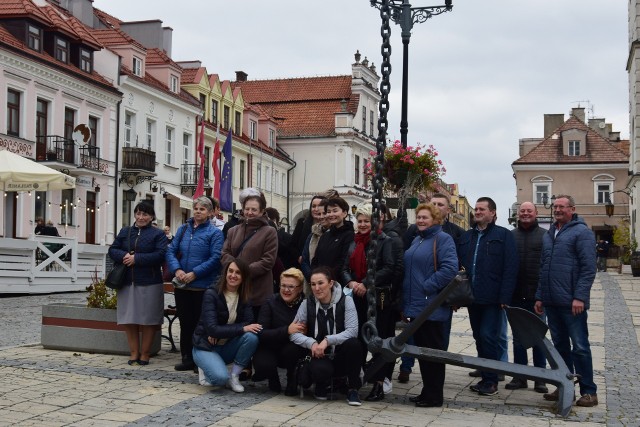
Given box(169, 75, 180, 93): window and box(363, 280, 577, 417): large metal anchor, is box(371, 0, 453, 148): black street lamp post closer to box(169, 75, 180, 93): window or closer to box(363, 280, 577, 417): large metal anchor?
box(363, 280, 577, 417): large metal anchor

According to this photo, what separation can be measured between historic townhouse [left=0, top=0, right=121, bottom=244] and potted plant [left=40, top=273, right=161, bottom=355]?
60.6 ft

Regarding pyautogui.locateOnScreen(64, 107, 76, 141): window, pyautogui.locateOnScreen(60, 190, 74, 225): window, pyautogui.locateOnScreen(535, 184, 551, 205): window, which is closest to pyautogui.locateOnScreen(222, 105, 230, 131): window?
pyautogui.locateOnScreen(64, 107, 76, 141): window

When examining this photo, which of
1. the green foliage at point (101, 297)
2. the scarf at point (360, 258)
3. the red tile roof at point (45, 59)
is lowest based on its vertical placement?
the green foliage at point (101, 297)

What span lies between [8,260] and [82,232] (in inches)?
489

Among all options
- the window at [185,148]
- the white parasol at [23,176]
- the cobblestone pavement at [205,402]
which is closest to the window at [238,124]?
the window at [185,148]

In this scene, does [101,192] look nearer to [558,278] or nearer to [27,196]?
[27,196]

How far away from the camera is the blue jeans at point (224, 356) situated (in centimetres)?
812

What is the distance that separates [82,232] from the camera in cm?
3219

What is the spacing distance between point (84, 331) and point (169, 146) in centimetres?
2970

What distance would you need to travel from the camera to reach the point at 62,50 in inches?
1236

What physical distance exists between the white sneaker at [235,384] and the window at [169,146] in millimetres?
31435

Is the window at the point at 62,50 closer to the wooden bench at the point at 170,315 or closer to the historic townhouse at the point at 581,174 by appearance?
the wooden bench at the point at 170,315

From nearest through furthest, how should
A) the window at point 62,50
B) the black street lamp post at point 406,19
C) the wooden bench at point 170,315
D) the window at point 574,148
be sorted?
the wooden bench at point 170,315 → the black street lamp post at point 406,19 → the window at point 62,50 → the window at point 574,148

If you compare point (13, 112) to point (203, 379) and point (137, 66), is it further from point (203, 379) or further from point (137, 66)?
point (203, 379)
